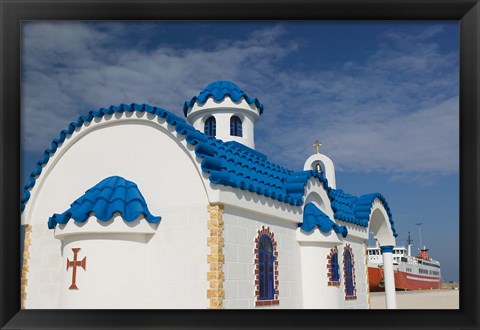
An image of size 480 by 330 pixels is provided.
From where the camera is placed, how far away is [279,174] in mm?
12516

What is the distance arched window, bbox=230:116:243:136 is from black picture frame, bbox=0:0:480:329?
825 cm

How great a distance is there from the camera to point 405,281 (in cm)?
3962

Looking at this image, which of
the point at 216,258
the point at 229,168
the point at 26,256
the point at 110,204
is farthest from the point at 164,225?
the point at 26,256

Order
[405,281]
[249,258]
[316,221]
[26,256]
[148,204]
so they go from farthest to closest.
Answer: [405,281] → [316,221] → [26,256] → [249,258] → [148,204]

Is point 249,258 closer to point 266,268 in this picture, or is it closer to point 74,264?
point 266,268

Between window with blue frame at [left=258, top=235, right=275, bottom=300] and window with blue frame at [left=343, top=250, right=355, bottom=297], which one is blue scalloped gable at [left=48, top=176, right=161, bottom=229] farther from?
window with blue frame at [left=343, top=250, right=355, bottom=297]

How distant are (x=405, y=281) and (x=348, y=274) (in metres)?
27.2

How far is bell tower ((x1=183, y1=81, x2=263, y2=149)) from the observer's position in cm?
1450

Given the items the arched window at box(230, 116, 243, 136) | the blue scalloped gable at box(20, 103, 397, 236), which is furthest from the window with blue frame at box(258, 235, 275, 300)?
the arched window at box(230, 116, 243, 136)

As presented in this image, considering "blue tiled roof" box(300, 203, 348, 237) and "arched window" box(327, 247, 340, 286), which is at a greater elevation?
"blue tiled roof" box(300, 203, 348, 237)

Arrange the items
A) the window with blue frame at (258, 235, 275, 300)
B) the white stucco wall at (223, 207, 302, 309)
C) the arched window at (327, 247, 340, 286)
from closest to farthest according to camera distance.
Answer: the white stucco wall at (223, 207, 302, 309), the window with blue frame at (258, 235, 275, 300), the arched window at (327, 247, 340, 286)
